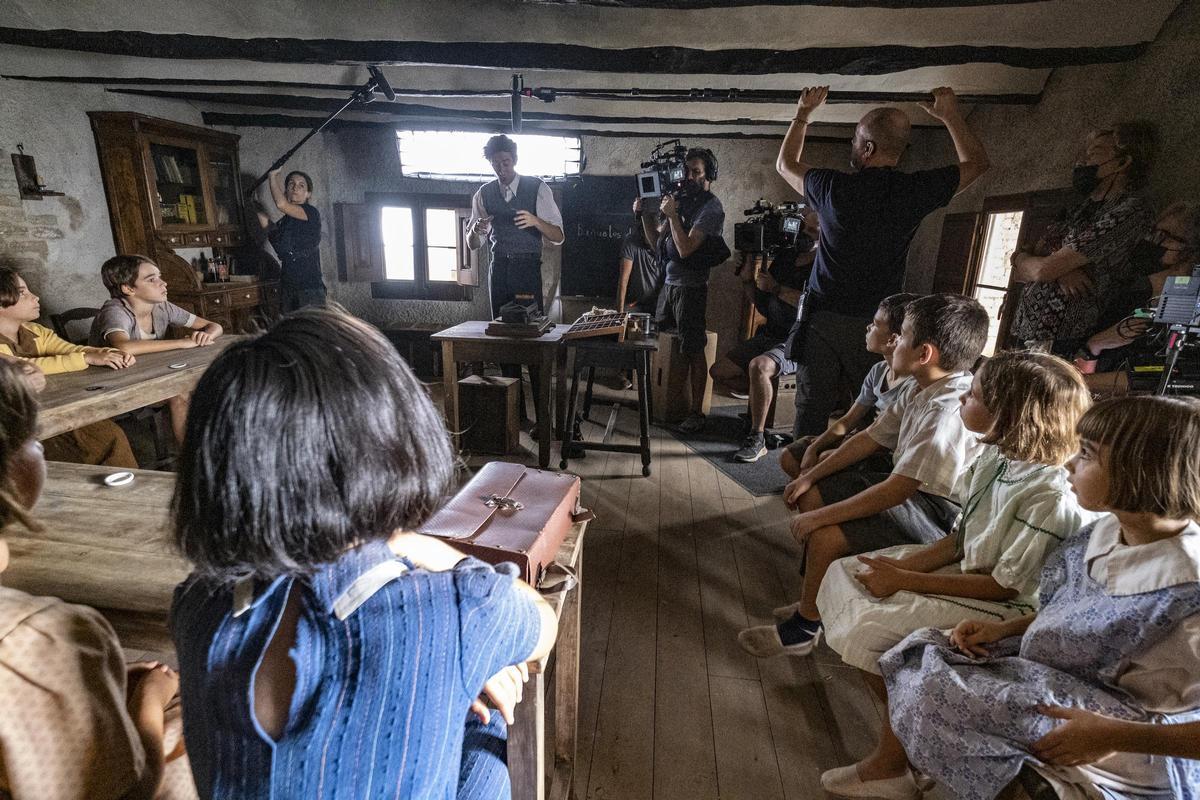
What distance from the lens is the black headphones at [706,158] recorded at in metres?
3.60

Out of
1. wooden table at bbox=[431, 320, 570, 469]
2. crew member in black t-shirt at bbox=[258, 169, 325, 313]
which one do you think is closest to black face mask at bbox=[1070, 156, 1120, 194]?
wooden table at bbox=[431, 320, 570, 469]

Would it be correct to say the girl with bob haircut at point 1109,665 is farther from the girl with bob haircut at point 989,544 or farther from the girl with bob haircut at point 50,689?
the girl with bob haircut at point 50,689

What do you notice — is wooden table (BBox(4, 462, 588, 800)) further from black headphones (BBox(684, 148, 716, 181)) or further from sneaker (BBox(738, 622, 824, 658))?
black headphones (BBox(684, 148, 716, 181))

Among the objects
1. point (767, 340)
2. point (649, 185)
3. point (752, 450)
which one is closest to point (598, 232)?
point (649, 185)

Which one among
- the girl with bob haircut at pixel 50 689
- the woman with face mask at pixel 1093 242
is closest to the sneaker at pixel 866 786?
the girl with bob haircut at pixel 50 689

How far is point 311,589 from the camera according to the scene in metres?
0.55

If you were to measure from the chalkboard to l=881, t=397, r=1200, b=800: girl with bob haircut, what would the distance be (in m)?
4.65

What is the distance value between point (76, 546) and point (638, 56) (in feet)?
10.5

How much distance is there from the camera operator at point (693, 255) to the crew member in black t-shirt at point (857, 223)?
42.5 inches

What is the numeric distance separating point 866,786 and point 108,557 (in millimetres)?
1618

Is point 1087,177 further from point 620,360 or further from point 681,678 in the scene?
point 681,678

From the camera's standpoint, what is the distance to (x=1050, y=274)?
8.03 feet

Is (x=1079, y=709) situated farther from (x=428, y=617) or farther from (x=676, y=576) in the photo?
(x=676, y=576)

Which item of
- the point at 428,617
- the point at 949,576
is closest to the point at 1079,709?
the point at 949,576
